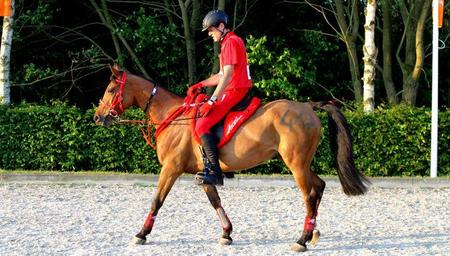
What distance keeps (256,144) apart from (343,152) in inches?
37.6

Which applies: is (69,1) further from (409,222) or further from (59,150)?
(409,222)

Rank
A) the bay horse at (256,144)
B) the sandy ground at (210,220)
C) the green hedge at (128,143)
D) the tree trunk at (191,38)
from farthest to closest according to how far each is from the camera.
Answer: the tree trunk at (191,38)
the green hedge at (128,143)
the bay horse at (256,144)
the sandy ground at (210,220)

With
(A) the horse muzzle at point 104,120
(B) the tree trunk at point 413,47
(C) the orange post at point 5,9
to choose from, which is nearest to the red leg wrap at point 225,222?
(A) the horse muzzle at point 104,120

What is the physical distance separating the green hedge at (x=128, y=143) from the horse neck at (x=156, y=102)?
5711 mm

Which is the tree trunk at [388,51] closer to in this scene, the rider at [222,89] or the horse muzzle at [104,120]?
the rider at [222,89]

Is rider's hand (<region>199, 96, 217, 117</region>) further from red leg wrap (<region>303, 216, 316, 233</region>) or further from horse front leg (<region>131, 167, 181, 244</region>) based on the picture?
red leg wrap (<region>303, 216, 316, 233</region>)

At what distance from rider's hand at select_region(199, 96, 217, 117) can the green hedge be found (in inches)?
242

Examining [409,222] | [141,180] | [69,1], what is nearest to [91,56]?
[69,1]

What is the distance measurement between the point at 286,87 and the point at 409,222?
749 centimetres

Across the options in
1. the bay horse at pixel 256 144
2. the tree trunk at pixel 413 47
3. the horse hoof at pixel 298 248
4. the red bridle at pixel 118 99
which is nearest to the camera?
the horse hoof at pixel 298 248

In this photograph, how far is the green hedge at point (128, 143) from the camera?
14258 mm

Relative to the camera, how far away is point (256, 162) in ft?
27.6

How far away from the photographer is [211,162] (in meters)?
8.22

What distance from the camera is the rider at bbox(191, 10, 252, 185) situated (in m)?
8.14
